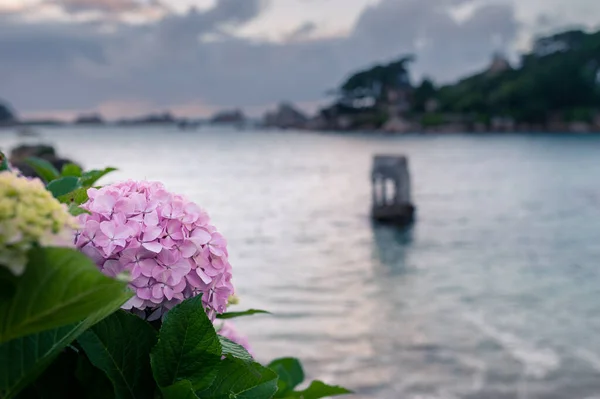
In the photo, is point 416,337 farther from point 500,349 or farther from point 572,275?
point 572,275

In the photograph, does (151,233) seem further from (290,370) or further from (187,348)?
(290,370)

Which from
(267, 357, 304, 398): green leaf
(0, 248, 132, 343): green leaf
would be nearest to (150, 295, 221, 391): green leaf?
(0, 248, 132, 343): green leaf

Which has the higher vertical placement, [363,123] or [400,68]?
[400,68]

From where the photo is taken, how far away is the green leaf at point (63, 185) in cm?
157

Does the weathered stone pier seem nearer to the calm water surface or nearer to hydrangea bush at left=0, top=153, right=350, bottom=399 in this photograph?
the calm water surface

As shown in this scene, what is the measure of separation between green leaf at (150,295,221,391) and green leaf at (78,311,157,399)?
38mm

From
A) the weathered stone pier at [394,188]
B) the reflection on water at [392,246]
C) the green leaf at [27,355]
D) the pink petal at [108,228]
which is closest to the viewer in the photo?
the green leaf at [27,355]

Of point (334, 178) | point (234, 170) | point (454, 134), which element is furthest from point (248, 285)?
point (454, 134)

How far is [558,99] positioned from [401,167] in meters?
95.2

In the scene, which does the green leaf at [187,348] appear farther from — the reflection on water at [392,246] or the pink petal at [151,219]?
the reflection on water at [392,246]

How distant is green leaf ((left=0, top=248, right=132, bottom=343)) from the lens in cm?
74

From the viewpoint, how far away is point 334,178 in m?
48.3

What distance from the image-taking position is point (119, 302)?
0.91 meters

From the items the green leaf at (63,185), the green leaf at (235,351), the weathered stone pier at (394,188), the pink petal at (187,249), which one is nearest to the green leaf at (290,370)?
the green leaf at (63,185)
